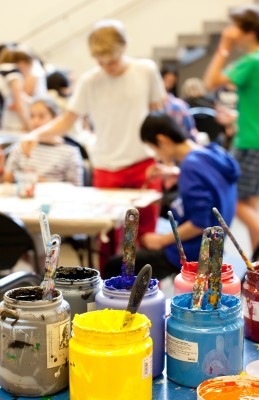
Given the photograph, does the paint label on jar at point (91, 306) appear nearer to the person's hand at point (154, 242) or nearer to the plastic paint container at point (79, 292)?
the plastic paint container at point (79, 292)

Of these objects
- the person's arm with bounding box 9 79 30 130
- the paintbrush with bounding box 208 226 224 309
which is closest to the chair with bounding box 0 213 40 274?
the paintbrush with bounding box 208 226 224 309

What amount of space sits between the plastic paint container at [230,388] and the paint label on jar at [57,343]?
24cm

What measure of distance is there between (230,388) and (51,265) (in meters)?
0.37

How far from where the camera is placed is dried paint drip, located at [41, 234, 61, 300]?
123 centimetres

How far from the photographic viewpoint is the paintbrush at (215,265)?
1259 mm

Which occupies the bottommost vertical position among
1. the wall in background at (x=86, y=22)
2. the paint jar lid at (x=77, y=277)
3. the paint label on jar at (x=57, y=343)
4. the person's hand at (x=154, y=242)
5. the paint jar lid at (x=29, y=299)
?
the person's hand at (x=154, y=242)

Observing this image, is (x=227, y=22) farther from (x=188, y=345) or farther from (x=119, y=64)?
(x=188, y=345)

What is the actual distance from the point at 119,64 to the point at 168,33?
5.60 m

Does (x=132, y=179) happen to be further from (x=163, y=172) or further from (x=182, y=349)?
(x=182, y=349)

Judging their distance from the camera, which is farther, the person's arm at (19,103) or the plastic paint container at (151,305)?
the person's arm at (19,103)

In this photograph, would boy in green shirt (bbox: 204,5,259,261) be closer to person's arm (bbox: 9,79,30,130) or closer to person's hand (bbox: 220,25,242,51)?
person's hand (bbox: 220,25,242,51)

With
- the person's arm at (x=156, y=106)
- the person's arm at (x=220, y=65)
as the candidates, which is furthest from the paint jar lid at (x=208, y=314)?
the person's arm at (x=220, y=65)

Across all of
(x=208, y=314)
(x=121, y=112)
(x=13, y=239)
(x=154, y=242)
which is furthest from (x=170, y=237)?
(x=208, y=314)

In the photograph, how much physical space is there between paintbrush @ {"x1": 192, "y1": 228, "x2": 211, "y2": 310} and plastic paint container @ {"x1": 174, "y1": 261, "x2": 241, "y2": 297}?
0.16 meters
